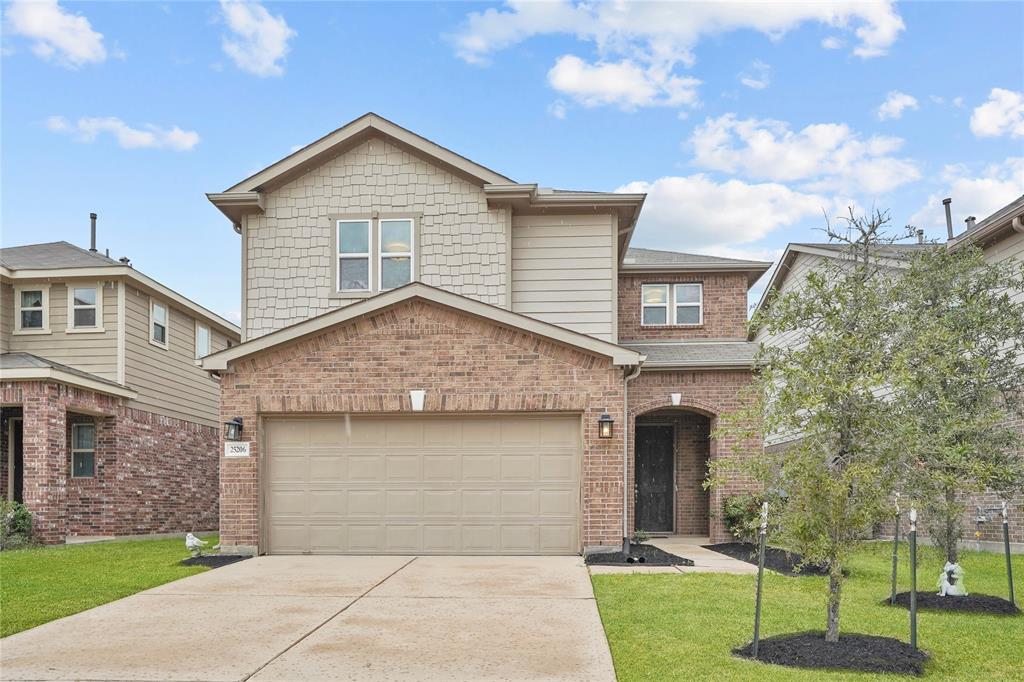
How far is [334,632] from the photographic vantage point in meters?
7.47

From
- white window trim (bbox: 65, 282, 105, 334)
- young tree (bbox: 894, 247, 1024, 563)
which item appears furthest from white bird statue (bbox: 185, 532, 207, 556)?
→ young tree (bbox: 894, 247, 1024, 563)

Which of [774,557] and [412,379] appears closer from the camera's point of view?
[774,557]

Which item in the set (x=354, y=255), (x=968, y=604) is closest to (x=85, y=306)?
(x=354, y=255)

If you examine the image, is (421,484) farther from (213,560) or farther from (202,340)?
(202,340)

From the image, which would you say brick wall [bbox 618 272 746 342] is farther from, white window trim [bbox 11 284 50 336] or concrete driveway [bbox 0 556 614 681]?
white window trim [bbox 11 284 50 336]

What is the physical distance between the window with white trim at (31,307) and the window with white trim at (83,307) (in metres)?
0.60

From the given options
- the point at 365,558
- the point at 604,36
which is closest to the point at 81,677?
the point at 365,558

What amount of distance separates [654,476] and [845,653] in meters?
11.3

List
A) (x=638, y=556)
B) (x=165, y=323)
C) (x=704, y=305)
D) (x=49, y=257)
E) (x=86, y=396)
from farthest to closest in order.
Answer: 1. (x=165, y=323)
2. (x=49, y=257)
3. (x=704, y=305)
4. (x=86, y=396)
5. (x=638, y=556)

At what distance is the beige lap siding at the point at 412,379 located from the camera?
508 inches

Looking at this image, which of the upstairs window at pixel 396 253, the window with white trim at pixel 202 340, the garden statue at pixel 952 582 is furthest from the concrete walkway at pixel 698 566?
the window with white trim at pixel 202 340

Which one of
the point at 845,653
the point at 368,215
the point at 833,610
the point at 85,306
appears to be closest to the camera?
the point at 845,653

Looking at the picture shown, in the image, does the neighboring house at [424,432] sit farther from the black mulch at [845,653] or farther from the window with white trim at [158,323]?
the window with white trim at [158,323]

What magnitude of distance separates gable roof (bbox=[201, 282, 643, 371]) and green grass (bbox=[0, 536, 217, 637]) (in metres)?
3.26
